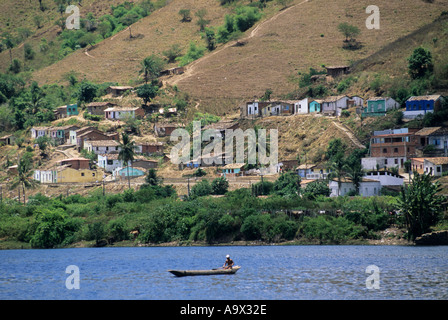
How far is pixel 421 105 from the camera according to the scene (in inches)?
3637

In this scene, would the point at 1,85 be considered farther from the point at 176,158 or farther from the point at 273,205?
Result: the point at 273,205

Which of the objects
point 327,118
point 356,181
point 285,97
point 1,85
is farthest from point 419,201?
point 1,85

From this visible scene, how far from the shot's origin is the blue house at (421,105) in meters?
91.9

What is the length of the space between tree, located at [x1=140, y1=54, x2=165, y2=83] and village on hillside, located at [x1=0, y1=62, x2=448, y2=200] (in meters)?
5.60

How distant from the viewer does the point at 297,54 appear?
13225 centimetres

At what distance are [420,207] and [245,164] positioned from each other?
34124 millimetres

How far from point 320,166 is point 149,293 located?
51.4 metres

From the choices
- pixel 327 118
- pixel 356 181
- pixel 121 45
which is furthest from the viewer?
pixel 121 45

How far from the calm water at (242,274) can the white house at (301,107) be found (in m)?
43.0

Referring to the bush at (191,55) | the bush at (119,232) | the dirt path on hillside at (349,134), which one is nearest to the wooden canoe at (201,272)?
the bush at (119,232)

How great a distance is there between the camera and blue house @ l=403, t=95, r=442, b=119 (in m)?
91.9

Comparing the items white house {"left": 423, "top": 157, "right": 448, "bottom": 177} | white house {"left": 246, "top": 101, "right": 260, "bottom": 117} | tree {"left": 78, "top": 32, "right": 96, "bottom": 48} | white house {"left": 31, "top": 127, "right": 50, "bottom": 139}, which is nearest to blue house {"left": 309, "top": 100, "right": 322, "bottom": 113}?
white house {"left": 246, "top": 101, "right": 260, "bottom": 117}

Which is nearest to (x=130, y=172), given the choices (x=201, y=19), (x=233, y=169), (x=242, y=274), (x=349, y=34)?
(x=233, y=169)
